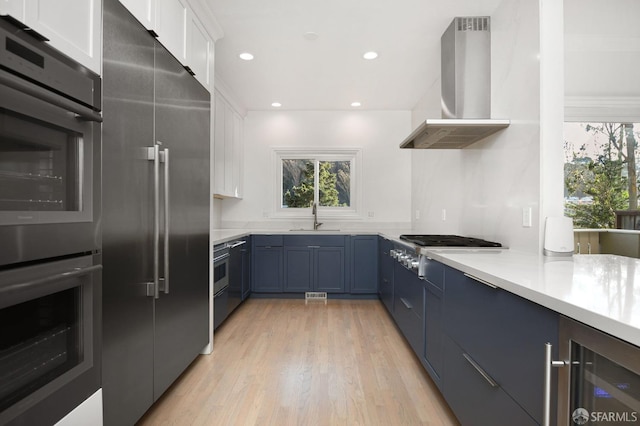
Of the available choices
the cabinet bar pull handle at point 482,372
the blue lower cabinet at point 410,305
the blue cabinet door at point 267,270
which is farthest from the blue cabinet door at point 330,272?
the cabinet bar pull handle at point 482,372

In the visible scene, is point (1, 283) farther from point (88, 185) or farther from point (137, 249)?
point (137, 249)

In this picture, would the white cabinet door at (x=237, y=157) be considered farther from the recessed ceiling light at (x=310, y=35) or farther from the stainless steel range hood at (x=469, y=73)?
the stainless steel range hood at (x=469, y=73)

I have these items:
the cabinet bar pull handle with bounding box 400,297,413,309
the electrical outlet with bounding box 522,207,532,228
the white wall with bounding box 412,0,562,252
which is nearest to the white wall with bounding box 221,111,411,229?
the white wall with bounding box 412,0,562,252

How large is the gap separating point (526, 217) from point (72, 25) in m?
2.35

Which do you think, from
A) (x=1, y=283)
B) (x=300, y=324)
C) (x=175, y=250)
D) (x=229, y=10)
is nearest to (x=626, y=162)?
(x=300, y=324)

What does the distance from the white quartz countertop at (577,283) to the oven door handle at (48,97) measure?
158 cm

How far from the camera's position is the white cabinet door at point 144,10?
1.61m

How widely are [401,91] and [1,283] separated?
412 centimetres

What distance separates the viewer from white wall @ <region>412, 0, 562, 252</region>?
2.01m

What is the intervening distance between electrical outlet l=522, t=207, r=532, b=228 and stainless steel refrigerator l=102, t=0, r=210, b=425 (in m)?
2.06

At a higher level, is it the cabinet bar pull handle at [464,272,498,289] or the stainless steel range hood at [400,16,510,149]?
the stainless steel range hood at [400,16,510,149]

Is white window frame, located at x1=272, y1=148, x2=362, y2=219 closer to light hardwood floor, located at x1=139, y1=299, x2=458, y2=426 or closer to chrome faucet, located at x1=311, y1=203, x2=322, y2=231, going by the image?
chrome faucet, located at x1=311, y1=203, x2=322, y2=231

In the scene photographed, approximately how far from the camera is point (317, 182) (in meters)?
5.14

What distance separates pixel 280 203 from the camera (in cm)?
513
